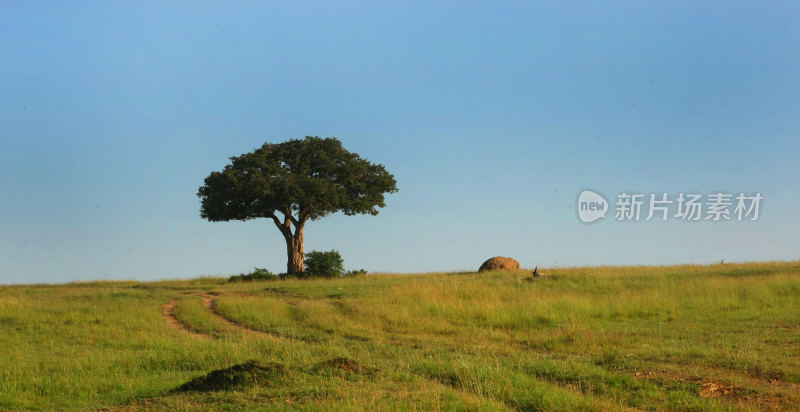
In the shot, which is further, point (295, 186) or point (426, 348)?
point (295, 186)

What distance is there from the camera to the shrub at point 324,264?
35438 millimetres

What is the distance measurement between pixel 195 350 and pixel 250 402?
15.3 feet

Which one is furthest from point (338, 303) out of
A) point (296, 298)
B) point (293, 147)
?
point (293, 147)

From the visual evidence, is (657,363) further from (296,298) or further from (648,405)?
(296,298)

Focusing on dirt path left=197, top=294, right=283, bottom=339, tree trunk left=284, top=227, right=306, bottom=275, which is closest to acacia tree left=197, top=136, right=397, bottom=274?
tree trunk left=284, top=227, right=306, bottom=275

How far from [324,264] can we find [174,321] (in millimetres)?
17906

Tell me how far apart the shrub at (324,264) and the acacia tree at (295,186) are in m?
1.19

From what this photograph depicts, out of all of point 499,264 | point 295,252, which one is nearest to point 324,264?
point 295,252

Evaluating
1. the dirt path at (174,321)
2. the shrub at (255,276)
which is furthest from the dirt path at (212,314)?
the shrub at (255,276)

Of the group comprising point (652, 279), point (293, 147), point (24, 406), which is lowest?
point (24, 406)

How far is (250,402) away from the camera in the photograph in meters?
8.38

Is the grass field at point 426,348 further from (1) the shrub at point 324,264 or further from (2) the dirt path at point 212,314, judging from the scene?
(1) the shrub at point 324,264

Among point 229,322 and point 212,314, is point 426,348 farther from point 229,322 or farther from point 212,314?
point 212,314

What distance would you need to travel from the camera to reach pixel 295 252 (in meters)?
37.4
